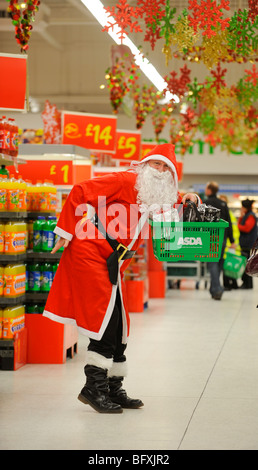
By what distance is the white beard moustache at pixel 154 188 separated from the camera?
4.62 m

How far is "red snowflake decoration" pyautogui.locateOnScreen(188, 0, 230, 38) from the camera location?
5218mm

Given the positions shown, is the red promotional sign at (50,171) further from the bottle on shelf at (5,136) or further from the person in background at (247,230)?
the person in background at (247,230)

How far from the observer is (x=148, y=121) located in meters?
24.3

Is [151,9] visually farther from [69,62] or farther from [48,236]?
[69,62]

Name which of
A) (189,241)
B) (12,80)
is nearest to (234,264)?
(12,80)

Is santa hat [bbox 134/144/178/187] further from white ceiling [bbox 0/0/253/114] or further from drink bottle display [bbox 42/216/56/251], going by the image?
white ceiling [bbox 0/0/253/114]

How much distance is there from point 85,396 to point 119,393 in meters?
0.26

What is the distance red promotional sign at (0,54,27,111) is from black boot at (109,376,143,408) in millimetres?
2846

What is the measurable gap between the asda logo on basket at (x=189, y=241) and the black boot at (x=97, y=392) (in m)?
1.00

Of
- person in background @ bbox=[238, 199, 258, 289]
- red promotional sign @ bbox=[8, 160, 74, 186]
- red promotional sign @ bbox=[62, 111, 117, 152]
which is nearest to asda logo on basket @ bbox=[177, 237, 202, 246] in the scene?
red promotional sign @ bbox=[8, 160, 74, 186]

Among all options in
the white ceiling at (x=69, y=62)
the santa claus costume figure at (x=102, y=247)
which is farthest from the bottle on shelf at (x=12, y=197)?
the white ceiling at (x=69, y=62)

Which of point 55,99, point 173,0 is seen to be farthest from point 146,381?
point 55,99

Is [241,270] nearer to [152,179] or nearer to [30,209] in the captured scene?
[30,209]

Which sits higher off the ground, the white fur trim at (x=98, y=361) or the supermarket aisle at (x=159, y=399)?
the white fur trim at (x=98, y=361)
